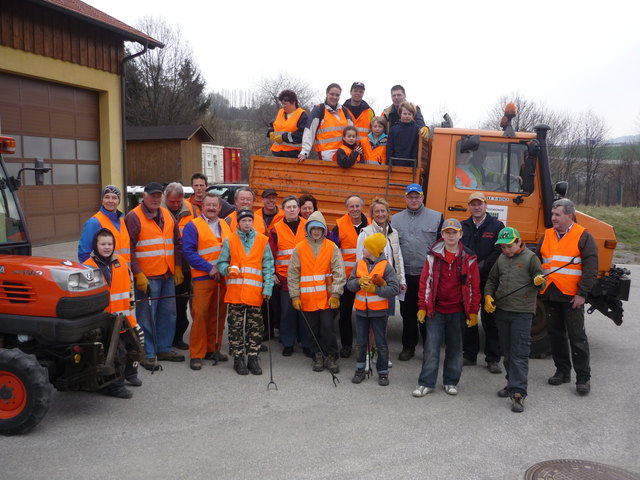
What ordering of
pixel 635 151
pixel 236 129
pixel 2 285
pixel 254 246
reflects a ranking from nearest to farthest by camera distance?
pixel 2 285 → pixel 254 246 → pixel 635 151 → pixel 236 129

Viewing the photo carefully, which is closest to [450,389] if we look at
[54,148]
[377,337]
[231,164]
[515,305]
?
[377,337]

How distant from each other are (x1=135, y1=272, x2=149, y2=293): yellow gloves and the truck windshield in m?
3.73

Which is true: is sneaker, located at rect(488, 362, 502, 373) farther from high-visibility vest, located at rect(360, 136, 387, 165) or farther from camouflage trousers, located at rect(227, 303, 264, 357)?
high-visibility vest, located at rect(360, 136, 387, 165)

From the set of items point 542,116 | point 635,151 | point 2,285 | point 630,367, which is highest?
point 542,116

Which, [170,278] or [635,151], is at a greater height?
[635,151]

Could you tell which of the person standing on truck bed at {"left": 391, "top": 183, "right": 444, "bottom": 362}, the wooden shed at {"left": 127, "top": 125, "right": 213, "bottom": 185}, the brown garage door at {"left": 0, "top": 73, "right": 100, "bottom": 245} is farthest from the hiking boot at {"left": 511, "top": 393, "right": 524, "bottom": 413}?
the wooden shed at {"left": 127, "top": 125, "right": 213, "bottom": 185}

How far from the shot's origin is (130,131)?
106ft

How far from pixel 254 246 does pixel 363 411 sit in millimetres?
2035

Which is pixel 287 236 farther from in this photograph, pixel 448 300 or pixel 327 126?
pixel 448 300

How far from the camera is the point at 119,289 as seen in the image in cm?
505

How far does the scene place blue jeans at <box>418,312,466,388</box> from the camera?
17.0 feet

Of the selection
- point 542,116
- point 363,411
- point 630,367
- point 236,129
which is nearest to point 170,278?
point 363,411

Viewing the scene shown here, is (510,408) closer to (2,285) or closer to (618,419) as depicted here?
(618,419)

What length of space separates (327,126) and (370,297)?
2668 millimetres
